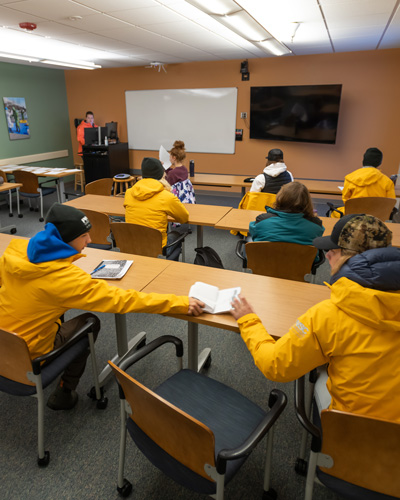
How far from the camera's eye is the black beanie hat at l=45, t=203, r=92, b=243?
5.18 ft

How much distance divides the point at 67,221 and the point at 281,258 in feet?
4.63

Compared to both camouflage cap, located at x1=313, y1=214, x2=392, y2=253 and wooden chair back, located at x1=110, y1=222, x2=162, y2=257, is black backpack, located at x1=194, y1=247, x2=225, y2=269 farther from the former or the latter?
camouflage cap, located at x1=313, y1=214, x2=392, y2=253

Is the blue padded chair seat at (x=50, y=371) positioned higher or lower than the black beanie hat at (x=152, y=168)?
lower

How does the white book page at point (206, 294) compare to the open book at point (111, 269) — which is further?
the open book at point (111, 269)

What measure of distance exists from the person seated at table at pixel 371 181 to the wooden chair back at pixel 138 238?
2554 millimetres

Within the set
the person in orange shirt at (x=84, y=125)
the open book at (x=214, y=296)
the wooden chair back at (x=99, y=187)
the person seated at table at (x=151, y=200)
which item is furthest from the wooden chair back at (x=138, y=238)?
the person in orange shirt at (x=84, y=125)

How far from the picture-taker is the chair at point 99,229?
318 centimetres

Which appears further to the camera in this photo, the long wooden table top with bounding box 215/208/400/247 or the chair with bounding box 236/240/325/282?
the long wooden table top with bounding box 215/208/400/247

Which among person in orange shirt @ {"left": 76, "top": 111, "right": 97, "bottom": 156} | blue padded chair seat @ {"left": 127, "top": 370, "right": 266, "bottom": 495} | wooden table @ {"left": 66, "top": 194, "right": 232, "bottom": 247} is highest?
person in orange shirt @ {"left": 76, "top": 111, "right": 97, "bottom": 156}

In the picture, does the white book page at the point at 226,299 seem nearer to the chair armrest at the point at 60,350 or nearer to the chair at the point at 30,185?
the chair armrest at the point at 60,350

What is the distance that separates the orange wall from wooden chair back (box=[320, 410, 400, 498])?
20.4 ft

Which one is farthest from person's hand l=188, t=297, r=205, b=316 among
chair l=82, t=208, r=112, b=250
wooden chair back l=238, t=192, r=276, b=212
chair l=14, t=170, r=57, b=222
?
chair l=14, t=170, r=57, b=222

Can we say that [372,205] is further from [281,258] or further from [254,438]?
[254,438]

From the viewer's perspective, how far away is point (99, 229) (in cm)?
326
